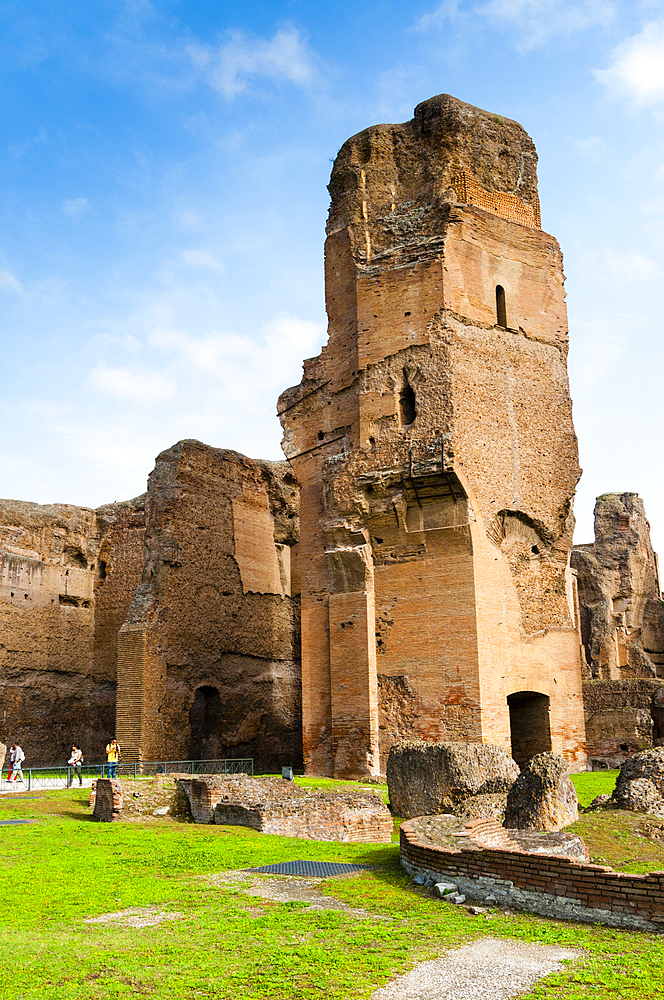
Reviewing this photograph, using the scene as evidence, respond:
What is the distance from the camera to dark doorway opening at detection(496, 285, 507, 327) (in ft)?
54.5

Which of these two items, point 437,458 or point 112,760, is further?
point 112,760

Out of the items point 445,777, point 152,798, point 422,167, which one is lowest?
point 152,798

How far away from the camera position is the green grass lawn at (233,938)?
407 cm

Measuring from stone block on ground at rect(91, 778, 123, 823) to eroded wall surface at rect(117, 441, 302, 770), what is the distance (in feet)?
20.0

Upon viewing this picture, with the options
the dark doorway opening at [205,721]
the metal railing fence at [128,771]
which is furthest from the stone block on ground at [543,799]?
the dark doorway opening at [205,721]

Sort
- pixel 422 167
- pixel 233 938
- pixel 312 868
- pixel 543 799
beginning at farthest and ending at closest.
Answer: pixel 422 167 < pixel 543 799 < pixel 312 868 < pixel 233 938

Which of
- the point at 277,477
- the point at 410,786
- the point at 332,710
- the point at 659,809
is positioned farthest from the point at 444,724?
the point at 277,477

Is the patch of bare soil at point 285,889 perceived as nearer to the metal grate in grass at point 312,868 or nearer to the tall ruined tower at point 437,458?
the metal grate in grass at point 312,868

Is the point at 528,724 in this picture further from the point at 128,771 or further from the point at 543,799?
the point at 543,799

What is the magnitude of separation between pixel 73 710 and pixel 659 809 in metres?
16.4

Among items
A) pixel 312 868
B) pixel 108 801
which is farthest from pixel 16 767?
pixel 312 868

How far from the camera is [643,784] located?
7.96 meters

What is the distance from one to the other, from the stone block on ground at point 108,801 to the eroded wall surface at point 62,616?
32.7 feet

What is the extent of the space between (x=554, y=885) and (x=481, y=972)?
120 cm
